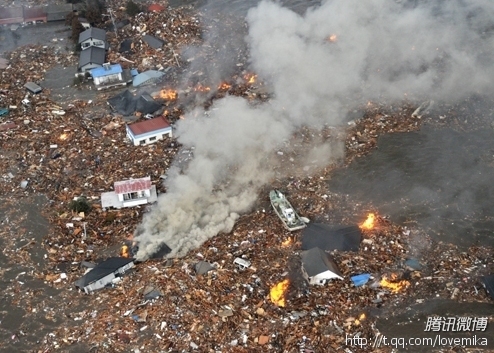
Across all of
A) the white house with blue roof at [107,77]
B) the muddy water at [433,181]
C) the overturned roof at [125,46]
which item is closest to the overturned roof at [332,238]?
the muddy water at [433,181]

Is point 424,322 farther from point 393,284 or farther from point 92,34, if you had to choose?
point 92,34

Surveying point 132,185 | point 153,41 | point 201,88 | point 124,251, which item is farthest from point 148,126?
point 153,41

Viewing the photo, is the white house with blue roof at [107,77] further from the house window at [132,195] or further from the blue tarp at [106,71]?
the house window at [132,195]

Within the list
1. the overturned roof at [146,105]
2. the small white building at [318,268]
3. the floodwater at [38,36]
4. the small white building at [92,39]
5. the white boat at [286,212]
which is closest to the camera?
the small white building at [318,268]

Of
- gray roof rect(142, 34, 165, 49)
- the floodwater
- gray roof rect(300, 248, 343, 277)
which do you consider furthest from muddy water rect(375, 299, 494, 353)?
the floodwater

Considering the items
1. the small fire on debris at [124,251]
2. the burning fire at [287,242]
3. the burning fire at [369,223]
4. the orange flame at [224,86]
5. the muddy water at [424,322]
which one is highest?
the orange flame at [224,86]

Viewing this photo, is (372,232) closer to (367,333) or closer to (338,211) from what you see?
(338,211)

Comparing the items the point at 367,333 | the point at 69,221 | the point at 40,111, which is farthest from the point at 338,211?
the point at 40,111
